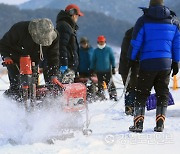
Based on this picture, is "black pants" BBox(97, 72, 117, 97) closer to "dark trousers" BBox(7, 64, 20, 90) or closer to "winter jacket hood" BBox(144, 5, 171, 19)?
"dark trousers" BBox(7, 64, 20, 90)

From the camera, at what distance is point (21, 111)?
4152mm

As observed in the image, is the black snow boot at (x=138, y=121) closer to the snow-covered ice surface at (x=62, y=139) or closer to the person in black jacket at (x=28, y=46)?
the snow-covered ice surface at (x=62, y=139)

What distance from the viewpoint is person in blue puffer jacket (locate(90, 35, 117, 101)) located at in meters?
8.61

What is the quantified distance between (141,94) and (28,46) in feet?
4.59

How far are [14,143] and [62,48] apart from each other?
87.2 inches

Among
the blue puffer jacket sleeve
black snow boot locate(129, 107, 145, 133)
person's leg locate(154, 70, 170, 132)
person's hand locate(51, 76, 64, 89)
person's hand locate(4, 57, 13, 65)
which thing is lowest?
black snow boot locate(129, 107, 145, 133)

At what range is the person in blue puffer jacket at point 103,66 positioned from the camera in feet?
28.2

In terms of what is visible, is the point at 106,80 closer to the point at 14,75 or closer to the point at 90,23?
the point at 14,75

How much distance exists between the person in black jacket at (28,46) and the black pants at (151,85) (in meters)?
0.99

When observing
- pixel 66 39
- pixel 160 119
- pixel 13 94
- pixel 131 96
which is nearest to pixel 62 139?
pixel 13 94

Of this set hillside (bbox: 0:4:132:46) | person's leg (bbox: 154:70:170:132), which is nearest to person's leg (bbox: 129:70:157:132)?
person's leg (bbox: 154:70:170:132)

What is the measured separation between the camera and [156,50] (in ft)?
14.3

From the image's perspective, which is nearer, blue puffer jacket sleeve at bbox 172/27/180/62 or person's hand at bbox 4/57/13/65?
person's hand at bbox 4/57/13/65

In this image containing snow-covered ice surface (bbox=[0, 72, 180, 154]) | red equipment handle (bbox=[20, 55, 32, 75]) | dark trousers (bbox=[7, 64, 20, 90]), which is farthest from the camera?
dark trousers (bbox=[7, 64, 20, 90])
